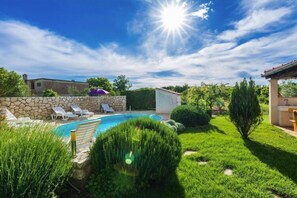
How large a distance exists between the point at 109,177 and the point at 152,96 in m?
19.0

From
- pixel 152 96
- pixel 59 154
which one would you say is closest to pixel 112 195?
pixel 59 154

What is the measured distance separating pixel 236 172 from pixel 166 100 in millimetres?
14725

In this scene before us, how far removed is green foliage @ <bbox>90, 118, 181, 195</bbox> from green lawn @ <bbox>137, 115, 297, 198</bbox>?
44 centimetres

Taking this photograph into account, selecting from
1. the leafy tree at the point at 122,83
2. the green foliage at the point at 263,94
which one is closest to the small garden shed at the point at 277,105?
the green foliage at the point at 263,94

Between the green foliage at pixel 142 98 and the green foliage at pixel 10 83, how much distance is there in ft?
37.2

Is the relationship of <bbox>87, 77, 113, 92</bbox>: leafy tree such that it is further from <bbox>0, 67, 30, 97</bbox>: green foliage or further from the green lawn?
the green lawn

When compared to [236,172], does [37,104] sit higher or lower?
higher

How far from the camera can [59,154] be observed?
297cm

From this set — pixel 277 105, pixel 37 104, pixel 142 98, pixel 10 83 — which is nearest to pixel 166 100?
pixel 142 98

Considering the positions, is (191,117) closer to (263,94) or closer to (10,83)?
(10,83)

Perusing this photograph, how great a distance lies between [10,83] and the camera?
53.7ft

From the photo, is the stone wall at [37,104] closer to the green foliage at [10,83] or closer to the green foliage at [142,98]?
the green foliage at [10,83]

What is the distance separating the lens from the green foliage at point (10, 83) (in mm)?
15570

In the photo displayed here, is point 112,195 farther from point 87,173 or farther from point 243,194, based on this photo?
point 243,194
